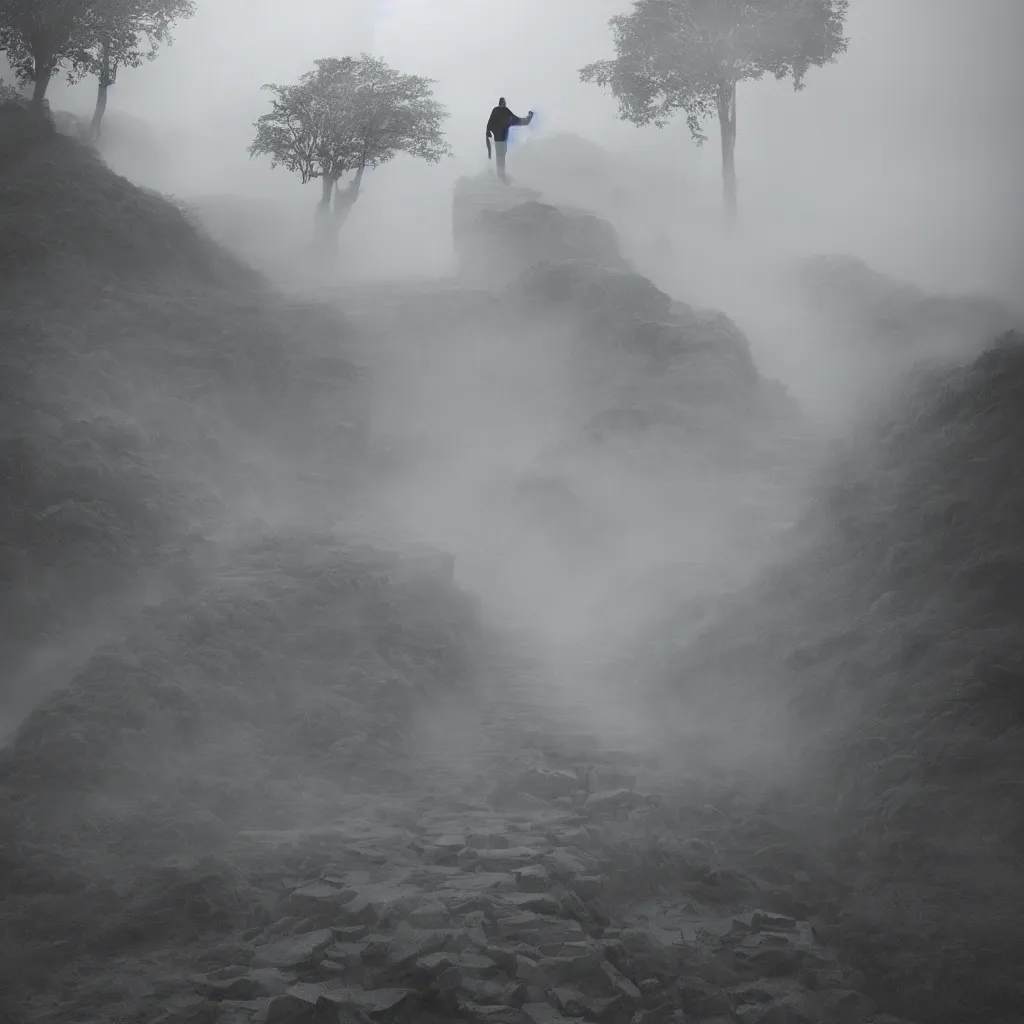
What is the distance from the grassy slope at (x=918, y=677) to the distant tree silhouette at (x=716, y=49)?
80.5 ft

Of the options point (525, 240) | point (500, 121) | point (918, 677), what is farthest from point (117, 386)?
point (500, 121)

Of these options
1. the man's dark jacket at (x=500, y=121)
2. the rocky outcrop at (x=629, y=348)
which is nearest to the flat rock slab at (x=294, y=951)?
the rocky outcrop at (x=629, y=348)

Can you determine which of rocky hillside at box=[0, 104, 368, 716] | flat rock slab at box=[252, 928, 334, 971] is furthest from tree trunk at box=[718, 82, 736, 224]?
flat rock slab at box=[252, 928, 334, 971]

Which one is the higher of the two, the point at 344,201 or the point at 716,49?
the point at 716,49

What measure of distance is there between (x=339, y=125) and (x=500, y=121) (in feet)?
20.0

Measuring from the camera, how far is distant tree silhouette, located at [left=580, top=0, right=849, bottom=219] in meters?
33.8

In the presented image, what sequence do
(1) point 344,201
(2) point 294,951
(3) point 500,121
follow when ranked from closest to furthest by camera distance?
1. (2) point 294,951
2. (3) point 500,121
3. (1) point 344,201

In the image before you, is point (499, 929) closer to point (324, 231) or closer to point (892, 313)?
point (892, 313)

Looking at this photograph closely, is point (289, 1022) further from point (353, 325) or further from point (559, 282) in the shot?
point (559, 282)

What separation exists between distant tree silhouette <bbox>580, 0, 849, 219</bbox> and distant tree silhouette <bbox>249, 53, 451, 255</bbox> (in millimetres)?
10327

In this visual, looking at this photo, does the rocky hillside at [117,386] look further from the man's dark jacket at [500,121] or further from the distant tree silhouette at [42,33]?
the man's dark jacket at [500,121]

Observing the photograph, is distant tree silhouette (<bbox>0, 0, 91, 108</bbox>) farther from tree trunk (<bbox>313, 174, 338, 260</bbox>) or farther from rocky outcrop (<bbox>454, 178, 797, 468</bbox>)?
rocky outcrop (<bbox>454, 178, 797, 468</bbox>)

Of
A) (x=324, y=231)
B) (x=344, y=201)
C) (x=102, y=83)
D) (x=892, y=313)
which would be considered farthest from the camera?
(x=102, y=83)

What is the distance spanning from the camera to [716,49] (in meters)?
33.8
